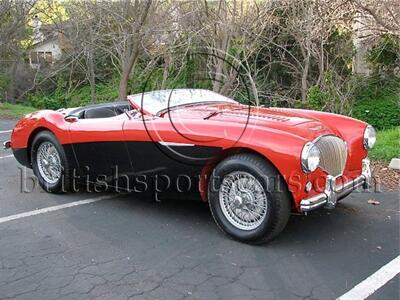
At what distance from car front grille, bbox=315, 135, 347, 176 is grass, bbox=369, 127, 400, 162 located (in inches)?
115

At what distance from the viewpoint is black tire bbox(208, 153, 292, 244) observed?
378 centimetres

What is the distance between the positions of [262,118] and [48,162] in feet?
9.12

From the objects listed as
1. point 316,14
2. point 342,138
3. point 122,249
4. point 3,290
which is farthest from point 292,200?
point 316,14

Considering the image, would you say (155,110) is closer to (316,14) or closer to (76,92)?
(316,14)

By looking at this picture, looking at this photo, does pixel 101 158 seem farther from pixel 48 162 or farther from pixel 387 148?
pixel 387 148

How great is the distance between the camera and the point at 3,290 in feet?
10.7

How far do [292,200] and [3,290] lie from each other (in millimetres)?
2271

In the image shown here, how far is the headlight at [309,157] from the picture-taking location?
12.1 feet

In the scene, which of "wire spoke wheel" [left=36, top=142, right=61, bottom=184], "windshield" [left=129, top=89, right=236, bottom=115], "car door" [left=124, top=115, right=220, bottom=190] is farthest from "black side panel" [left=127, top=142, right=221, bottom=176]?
"wire spoke wheel" [left=36, top=142, right=61, bottom=184]

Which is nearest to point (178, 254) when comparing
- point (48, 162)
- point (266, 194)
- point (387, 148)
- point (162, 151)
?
point (266, 194)

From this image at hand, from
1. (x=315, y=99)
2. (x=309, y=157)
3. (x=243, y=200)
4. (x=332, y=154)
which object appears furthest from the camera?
(x=315, y=99)

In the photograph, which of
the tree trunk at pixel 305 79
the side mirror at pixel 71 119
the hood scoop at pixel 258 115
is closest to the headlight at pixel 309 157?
the hood scoop at pixel 258 115

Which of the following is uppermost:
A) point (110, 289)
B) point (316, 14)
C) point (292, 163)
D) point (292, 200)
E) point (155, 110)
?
point (316, 14)

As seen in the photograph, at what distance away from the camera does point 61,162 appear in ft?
17.5
